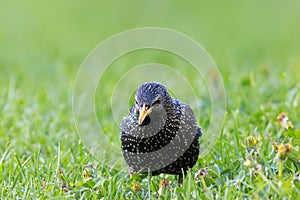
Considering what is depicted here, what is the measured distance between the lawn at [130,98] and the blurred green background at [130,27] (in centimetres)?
2

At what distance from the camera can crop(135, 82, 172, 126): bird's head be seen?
4236 mm

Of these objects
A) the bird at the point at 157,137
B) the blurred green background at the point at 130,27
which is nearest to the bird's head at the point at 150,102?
the bird at the point at 157,137

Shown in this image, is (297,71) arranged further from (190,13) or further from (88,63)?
(190,13)

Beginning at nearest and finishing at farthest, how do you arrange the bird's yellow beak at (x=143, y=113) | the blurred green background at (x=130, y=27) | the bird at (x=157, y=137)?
the bird's yellow beak at (x=143, y=113), the bird at (x=157, y=137), the blurred green background at (x=130, y=27)

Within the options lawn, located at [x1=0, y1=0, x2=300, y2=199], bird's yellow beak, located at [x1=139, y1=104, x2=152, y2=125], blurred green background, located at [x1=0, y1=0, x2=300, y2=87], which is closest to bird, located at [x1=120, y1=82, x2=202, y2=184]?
bird's yellow beak, located at [x1=139, y1=104, x2=152, y2=125]

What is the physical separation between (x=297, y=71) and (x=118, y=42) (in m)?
2.60

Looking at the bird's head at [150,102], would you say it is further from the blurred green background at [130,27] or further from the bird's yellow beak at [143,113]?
the blurred green background at [130,27]

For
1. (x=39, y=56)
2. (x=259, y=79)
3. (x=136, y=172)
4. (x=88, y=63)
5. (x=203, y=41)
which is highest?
(x=203, y=41)

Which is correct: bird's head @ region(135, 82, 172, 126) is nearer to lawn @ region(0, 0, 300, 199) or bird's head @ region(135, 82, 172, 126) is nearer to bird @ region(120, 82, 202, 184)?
bird @ region(120, 82, 202, 184)

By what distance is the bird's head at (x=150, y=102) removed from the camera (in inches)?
167

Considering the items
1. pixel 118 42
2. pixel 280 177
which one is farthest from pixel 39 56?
pixel 280 177

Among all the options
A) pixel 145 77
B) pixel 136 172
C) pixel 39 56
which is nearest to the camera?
pixel 136 172

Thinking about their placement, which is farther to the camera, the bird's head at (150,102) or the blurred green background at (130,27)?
the blurred green background at (130,27)

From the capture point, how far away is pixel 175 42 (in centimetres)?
928
